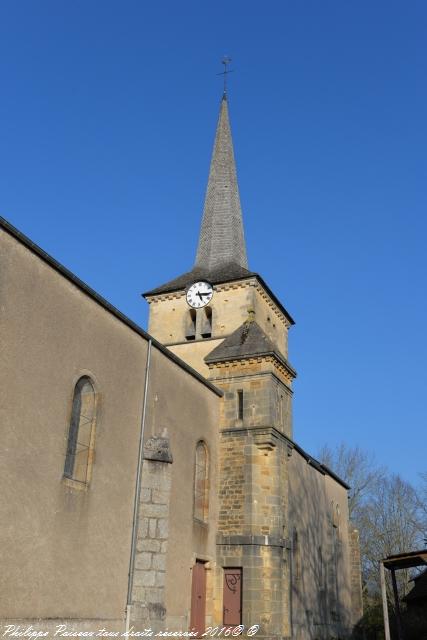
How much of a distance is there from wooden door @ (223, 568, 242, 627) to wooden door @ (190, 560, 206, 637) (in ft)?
2.26

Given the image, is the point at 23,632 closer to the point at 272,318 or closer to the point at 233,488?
the point at 233,488

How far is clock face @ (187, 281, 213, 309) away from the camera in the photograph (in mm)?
26594

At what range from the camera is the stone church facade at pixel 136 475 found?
10.7 metres

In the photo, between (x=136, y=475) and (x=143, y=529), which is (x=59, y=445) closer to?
(x=143, y=529)

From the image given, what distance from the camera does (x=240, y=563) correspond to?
17.1m

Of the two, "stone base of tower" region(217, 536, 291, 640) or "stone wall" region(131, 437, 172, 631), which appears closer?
"stone wall" region(131, 437, 172, 631)

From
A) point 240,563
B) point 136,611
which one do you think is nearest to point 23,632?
point 136,611

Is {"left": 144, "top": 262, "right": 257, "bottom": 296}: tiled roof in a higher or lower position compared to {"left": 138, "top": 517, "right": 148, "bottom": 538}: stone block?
higher

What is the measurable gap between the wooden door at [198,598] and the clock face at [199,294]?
39.6ft

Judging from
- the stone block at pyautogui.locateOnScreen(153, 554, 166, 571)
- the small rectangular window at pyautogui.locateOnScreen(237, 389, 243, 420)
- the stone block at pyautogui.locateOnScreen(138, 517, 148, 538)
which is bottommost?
the stone block at pyautogui.locateOnScreen(153, 554, 166, 571)

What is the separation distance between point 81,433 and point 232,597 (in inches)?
298

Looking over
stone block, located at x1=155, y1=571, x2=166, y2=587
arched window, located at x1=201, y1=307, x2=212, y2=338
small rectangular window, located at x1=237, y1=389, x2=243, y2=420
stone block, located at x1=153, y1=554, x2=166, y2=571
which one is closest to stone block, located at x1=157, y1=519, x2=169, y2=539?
stone block, located at x1=153, y1=554, x2=166, y2=571

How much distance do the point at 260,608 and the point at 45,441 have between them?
28.5 ft

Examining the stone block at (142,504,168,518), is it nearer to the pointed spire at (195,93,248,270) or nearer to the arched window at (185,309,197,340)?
the arched window at (185,309,197,340)
